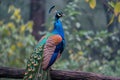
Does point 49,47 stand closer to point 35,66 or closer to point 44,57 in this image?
point 44,57

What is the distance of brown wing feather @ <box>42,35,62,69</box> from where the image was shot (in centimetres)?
441

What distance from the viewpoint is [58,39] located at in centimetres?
465

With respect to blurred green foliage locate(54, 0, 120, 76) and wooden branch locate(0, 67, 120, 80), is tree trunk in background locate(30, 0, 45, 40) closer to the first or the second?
blurred green foliage locate(54, 0, 120, 76)

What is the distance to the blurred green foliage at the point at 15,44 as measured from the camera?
6.94m

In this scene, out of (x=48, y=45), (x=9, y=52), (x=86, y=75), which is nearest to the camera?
(x=86, y=75)

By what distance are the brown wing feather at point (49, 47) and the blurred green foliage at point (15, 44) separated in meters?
2.32

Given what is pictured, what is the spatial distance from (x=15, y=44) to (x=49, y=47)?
275cm

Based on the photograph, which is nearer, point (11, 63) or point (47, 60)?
point (47, 60)

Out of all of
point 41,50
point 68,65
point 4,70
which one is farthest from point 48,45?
point 68,65

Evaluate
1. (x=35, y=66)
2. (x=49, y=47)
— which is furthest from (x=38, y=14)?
(x=35, y=66)

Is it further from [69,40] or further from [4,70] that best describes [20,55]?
[4,70]

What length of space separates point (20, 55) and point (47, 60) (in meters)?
2.79

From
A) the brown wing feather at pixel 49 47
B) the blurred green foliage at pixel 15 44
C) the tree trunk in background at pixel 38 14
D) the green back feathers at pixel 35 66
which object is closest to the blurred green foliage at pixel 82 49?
the blurred green foliage at pixel 15 44

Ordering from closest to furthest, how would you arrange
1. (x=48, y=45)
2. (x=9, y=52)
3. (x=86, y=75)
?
(x=86, y=75) < (x=48, y=45) < (x=9, y=52)
